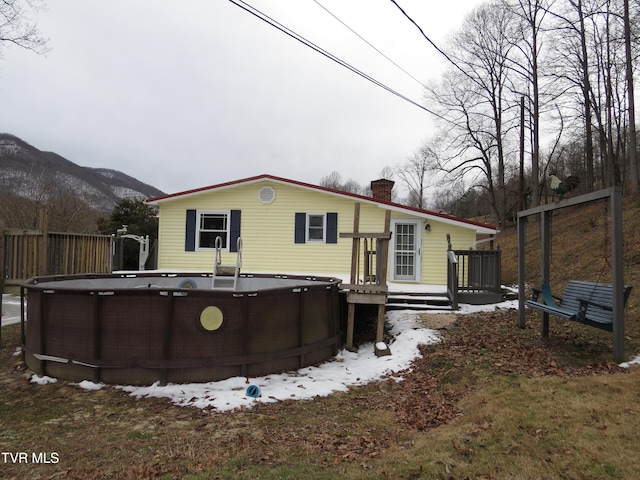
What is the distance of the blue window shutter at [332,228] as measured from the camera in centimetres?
1260

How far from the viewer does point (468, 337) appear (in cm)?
666

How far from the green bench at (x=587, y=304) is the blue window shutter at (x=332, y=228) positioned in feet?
23.2

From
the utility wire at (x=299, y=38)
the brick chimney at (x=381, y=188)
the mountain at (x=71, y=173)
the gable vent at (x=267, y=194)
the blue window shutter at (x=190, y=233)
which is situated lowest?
the blue window shutter at (x=190, y=233)

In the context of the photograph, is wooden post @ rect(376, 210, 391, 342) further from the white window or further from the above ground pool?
the white window

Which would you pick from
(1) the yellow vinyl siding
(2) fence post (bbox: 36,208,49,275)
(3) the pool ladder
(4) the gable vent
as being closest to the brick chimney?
(1) the yellow vinyl siding

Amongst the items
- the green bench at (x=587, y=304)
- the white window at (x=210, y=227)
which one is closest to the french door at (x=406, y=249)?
the white window at (x=210, y=227)

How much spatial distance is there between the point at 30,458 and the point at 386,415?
127 inches

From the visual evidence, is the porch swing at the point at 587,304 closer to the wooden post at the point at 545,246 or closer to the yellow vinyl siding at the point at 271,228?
the wooden post at the point at 545,246

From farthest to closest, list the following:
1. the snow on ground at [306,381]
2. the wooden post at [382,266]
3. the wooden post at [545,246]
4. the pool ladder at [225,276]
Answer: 1. the pool ladder at [225,276]
2. the wooden post at [382,266]
3. the wooden post at [545,246]
4. the snow on ground at [306,381]

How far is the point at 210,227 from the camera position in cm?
1320

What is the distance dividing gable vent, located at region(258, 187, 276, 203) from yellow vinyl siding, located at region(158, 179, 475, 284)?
10 cm

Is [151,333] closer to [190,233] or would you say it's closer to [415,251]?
[190,233]

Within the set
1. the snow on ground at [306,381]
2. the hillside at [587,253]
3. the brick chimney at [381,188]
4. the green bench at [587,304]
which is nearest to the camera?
the snow on ground at [306,381]

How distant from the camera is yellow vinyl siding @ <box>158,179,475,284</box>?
41.3 ft
